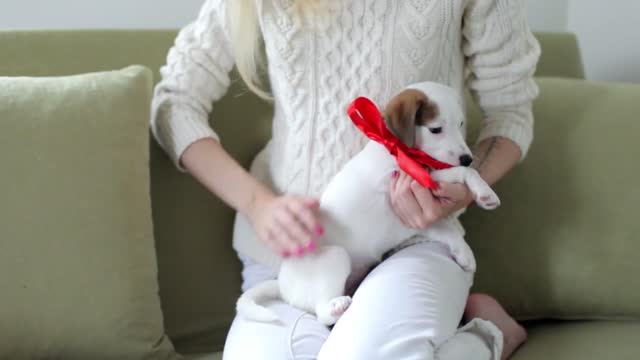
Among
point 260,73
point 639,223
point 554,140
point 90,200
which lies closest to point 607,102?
point 554,140

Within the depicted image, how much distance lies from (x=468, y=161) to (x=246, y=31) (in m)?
0.39

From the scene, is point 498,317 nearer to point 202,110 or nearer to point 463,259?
point 463,259

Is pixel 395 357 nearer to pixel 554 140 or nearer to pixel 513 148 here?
pixel 513 148

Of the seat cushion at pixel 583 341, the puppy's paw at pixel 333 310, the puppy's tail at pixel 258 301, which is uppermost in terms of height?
the puppy's paw at pixel 333 310

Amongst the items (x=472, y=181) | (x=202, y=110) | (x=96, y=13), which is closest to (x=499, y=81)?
(x=472, y=181)

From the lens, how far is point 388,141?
99cm

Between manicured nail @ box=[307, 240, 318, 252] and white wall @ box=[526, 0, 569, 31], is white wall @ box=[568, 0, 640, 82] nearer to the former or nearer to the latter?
white wall @ box=[526, 0, 569, 31]

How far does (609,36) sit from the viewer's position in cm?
168

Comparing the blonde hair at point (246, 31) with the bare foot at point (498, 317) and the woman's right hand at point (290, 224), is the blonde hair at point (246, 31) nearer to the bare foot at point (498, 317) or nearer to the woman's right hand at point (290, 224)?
the woman's right hand at point (290, 224)

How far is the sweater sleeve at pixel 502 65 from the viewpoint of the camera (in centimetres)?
111

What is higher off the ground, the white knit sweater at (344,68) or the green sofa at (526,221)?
the white knit sweater at (344,68)

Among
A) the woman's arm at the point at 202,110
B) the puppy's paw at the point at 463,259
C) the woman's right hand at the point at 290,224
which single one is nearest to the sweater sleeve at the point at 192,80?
the woman's arm at the point at 202,110

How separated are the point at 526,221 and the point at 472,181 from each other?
0.29 metres

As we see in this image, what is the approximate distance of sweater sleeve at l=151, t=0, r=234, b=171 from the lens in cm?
118
